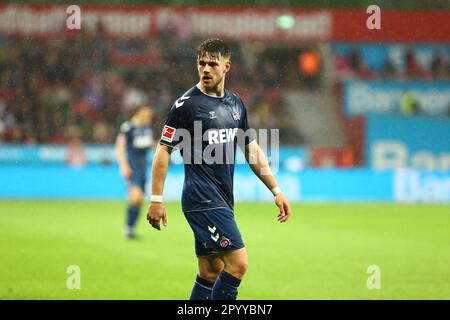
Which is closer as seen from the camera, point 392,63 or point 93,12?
point 93,12

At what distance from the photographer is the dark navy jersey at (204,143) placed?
20.4ft

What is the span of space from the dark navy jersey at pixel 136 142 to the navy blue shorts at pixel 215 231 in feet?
23.0

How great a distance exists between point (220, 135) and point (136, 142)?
706cm

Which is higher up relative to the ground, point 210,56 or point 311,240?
point 210,56

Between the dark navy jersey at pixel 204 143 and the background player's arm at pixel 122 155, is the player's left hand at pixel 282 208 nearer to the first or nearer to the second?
the dark navy jersey at pixel 204 143

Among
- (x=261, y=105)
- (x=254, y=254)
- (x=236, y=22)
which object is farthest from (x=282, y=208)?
(x=261, y=105)

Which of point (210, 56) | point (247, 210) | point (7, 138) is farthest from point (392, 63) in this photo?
point (210, 56)

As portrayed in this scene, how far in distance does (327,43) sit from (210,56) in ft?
70.2

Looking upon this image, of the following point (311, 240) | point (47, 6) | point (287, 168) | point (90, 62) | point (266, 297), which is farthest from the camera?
point (90, 62)

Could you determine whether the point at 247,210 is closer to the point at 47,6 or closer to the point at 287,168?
the point at 287,168

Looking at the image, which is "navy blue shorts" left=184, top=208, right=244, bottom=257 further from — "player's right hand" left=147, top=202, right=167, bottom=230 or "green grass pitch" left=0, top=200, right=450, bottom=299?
"green grass pitch" left=0, top=200, right=450, bottom=299

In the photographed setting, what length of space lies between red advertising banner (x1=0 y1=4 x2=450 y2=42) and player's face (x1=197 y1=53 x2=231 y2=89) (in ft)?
60.3

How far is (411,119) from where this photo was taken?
79.5 ft

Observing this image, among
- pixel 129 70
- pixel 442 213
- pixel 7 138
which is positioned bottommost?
pixel 442 213
